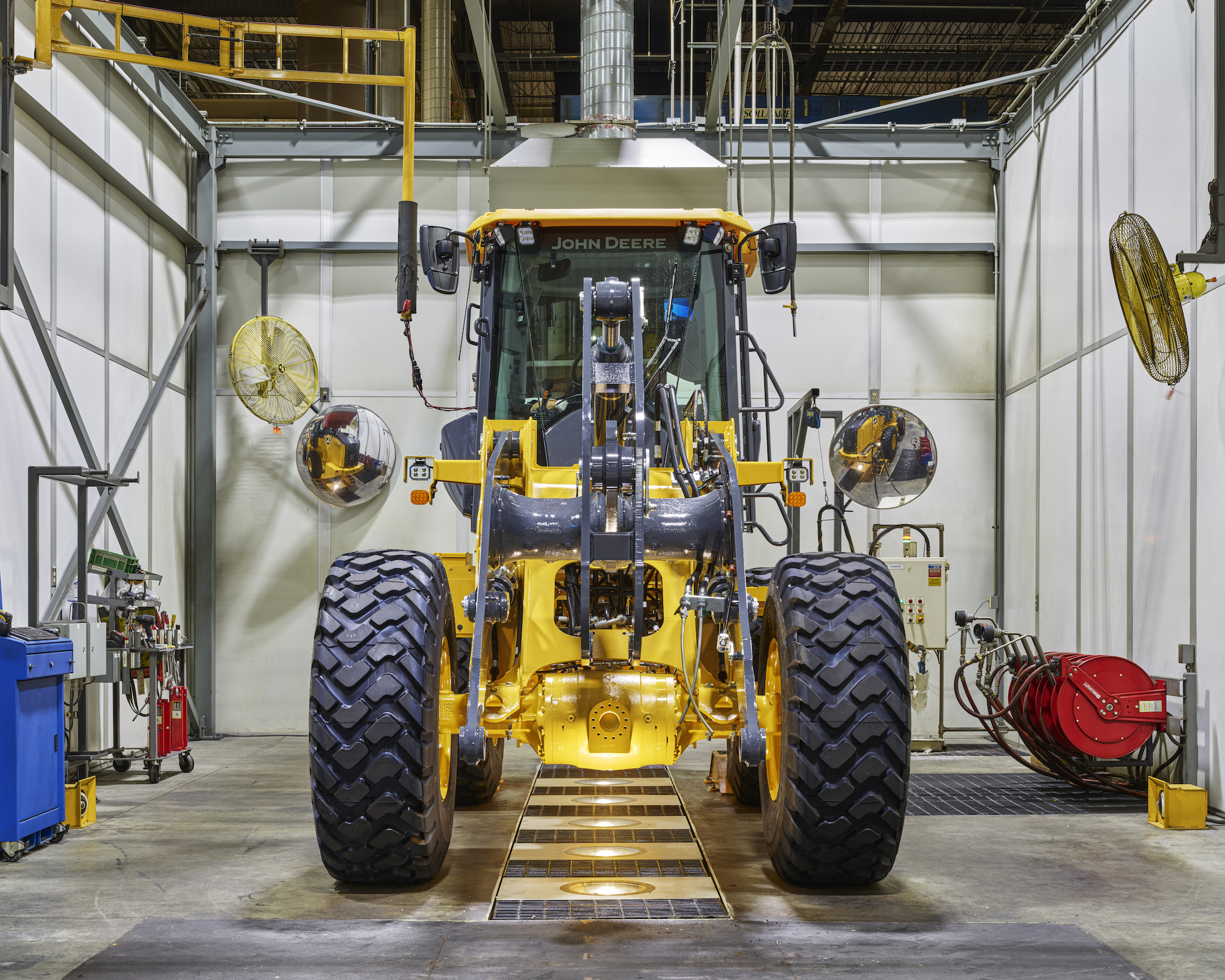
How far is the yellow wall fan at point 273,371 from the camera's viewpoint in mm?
8477

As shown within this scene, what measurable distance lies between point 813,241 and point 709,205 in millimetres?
1959

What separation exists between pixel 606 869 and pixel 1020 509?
228 inches

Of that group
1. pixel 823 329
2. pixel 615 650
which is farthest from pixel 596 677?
pixel 823 329

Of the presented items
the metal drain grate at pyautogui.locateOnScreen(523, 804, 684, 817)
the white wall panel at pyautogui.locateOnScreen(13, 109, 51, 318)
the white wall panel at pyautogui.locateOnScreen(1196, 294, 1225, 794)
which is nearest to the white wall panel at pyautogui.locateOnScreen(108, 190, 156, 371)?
the white wall panel at pyautogui.locateOnScreen(13, 109, 51, 318)

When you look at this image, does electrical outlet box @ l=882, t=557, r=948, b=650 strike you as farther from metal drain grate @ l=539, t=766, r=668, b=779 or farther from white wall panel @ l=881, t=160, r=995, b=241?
white wall panel @ l=881, t=160, r=995, b=241

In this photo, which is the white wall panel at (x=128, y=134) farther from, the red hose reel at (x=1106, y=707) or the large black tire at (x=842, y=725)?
the red hose reel at (x=1106, y=707)

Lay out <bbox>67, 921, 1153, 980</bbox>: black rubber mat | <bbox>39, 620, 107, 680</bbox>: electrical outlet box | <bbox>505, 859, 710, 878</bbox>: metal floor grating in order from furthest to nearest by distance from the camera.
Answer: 1. <bbox>39, 620, 107, 680</bbox>: electrical outlet box
2. <bbox>505, 859, 710, 878</bbox>: metal floor grating
3. <bbox>67, 921, 1153, 980</bbox>: black rubber mat

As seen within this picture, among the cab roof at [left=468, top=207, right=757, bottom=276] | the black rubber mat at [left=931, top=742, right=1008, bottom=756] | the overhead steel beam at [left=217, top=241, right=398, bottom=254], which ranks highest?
the overhead steel beam at [left=217, top=241, right=398, bottom=254]

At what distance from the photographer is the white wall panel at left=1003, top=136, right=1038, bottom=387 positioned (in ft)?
→ 29.1

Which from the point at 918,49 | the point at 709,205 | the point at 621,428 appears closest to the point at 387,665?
the point at 621,428

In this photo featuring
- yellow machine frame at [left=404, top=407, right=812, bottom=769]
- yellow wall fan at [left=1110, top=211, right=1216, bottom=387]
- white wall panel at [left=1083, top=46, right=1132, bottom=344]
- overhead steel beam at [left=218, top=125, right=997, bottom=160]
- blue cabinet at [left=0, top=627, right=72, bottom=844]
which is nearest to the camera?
yellow machine frame at [left=404, top=407, right=812, bottom=769]

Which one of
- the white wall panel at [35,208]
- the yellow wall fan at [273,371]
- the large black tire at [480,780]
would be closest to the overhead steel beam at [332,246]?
the yellow wall fan at [273,371]

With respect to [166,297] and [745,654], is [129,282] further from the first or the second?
[745,654]

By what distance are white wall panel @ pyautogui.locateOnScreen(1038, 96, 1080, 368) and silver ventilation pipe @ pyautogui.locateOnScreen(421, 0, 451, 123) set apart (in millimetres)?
5531
